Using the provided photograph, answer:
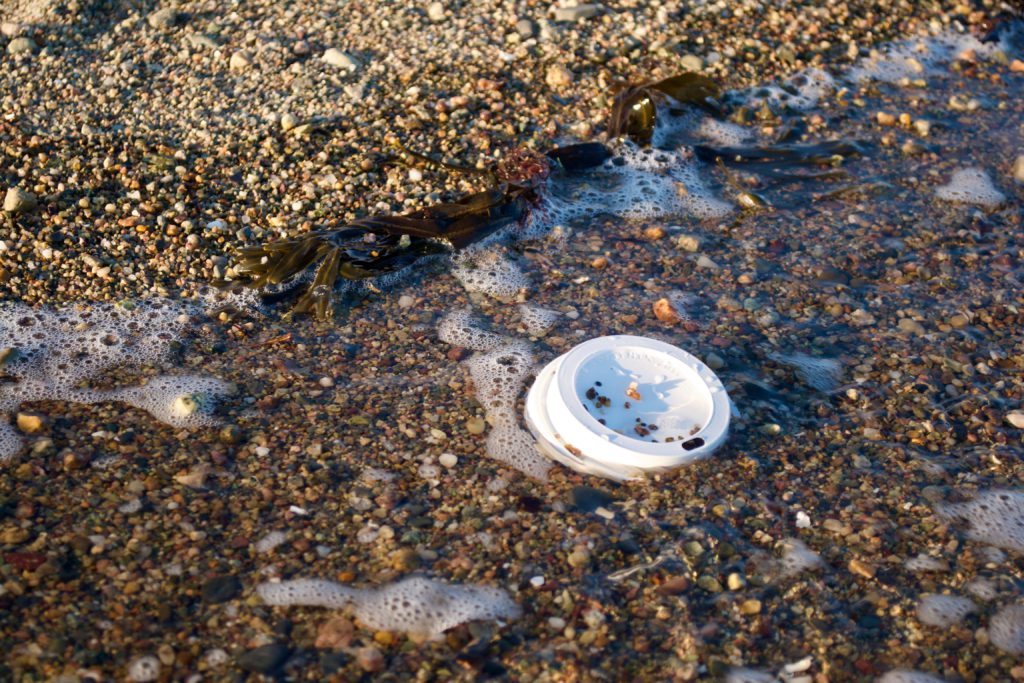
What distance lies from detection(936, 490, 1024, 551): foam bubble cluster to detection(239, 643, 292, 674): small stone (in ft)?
7.01

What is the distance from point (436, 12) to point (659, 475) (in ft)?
10.3

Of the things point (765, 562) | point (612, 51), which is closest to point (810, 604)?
point (765, 562)

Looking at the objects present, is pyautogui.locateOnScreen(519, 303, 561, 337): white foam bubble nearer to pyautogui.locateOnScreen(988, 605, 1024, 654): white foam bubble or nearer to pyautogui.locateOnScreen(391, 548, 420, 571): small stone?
pyautogui.locateOnScreen(391, 548, 420, 571): small stone

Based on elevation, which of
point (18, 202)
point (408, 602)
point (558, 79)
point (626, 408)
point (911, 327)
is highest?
point (18, 202)

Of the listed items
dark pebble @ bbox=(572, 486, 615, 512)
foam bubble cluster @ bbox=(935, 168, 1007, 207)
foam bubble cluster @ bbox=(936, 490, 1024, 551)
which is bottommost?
foam bubble cluster @ bbox=(935, 168, 1007, 207)

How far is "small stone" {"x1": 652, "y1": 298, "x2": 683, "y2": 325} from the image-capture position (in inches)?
153

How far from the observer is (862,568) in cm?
294

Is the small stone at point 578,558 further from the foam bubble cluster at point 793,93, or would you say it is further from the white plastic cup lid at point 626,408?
the foam bubble cluster at point 793,93

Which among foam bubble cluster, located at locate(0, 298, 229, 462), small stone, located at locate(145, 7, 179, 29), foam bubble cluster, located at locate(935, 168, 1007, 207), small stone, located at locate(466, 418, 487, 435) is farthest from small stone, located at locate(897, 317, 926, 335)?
small stone, located at locate(145, 7, 179, 29)

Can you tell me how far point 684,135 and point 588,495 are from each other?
253cm

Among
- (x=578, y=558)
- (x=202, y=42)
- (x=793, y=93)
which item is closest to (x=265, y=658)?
(x=578, y=558)

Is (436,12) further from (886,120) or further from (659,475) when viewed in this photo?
(659,475)

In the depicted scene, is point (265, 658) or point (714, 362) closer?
point (265, 658)

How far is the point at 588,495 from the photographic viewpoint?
10.4ft
